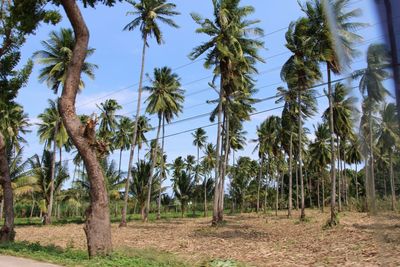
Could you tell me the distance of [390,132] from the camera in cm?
165

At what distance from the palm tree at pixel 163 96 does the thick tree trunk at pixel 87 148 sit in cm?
2717

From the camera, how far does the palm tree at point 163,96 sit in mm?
41872

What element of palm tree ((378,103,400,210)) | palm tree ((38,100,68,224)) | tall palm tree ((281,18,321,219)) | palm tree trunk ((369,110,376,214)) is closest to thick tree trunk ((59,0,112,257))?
palm tree trunk ((369,110,376,214))

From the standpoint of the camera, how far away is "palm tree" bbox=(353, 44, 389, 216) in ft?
5.41

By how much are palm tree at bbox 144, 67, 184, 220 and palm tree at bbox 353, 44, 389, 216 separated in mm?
39628

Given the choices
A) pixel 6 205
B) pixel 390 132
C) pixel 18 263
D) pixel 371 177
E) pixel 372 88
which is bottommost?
pixel 18 263

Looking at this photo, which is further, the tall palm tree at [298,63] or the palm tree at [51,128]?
the palm tree at [51,128]

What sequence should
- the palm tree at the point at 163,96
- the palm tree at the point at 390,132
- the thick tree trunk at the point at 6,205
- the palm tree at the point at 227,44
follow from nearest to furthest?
the palm tree at the point at 390,132 → the thick tree trunk at the point at 6,205 → the palm tree at the point at 227,44 → the palm tree at the point at 163,96

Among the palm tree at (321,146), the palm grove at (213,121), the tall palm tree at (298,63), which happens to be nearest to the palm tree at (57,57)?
the palm grove at (213,121)

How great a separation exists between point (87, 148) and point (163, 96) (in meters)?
29.6

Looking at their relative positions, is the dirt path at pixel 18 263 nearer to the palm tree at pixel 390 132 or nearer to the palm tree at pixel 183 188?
the palm tree at pixel 390 132

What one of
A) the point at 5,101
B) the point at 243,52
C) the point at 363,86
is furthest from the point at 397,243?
the point at 243,52

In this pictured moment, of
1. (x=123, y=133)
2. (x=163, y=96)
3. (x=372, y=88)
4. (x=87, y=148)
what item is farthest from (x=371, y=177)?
(x=123, y=133)

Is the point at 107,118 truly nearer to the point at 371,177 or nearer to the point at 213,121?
the point at 213,121
